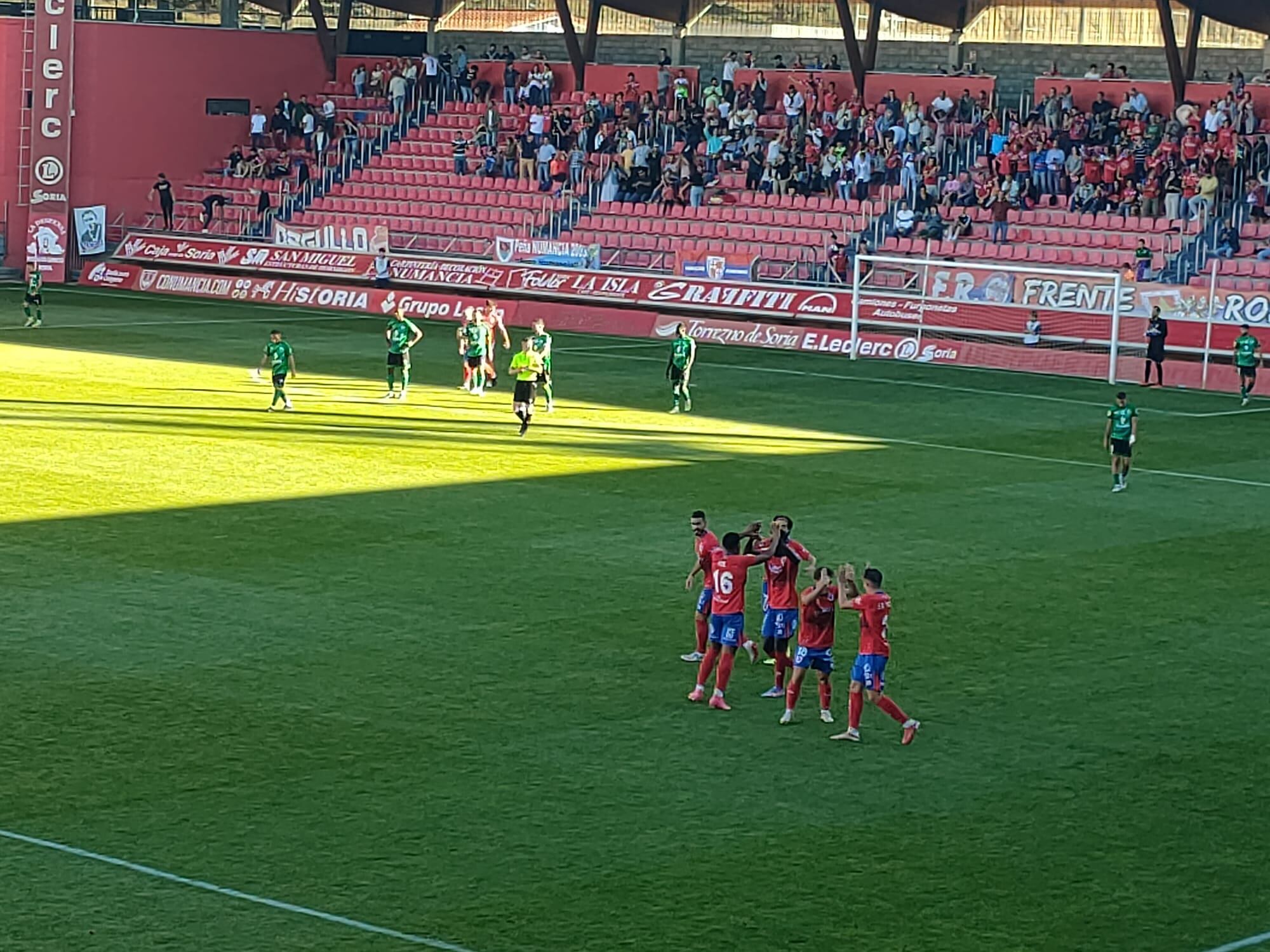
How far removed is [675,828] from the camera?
13.4 meters

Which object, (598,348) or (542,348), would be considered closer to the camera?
(542,348)

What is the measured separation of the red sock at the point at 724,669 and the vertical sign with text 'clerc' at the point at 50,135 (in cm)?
4618

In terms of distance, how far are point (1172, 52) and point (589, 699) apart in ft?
122

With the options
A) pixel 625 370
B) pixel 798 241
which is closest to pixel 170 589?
pixel 625 370

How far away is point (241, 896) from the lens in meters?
11.9

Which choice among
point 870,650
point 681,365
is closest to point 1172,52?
point 681,365

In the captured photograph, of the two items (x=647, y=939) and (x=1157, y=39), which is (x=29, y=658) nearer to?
(x=647, y=939)

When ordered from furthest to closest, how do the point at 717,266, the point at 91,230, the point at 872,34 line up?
the point at 91,230 < the point at 872,34 < the point at 717,266

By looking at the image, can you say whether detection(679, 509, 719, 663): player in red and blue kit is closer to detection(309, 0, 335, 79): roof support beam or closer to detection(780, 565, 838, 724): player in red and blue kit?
detection(780, 565, 838, 724): player in red and blue kit

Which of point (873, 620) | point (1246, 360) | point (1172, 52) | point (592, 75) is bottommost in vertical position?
point (873, 620)

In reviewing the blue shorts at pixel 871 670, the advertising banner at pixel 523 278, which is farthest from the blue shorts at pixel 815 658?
the advertising banner at pixel 523 278

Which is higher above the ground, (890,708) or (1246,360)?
(1246,360)

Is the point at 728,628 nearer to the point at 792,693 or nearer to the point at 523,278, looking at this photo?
the point at 792,693

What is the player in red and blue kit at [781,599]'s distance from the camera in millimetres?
16109
